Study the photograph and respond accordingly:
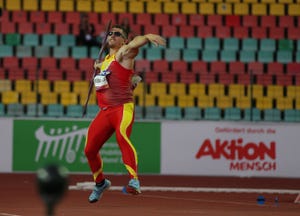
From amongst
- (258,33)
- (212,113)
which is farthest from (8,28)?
(258,33)

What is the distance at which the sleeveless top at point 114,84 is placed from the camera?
1070 cm

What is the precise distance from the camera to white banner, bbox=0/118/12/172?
19656 millimetres

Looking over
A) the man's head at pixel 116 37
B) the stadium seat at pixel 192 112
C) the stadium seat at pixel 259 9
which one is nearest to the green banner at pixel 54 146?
the stadium seat at pixel 192 112

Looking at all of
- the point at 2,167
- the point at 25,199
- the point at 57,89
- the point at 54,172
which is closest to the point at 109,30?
the point at 25,199

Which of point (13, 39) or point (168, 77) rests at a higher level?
point (13, 39)

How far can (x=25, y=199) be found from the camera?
12.8 meters

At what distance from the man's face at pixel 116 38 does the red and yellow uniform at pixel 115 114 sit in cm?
21

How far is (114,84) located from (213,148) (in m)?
9.66

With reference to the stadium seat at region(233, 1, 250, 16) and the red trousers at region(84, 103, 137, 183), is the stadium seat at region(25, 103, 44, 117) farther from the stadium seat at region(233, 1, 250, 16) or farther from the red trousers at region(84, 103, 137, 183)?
the red trousers at region(84, 103, 137, 183)

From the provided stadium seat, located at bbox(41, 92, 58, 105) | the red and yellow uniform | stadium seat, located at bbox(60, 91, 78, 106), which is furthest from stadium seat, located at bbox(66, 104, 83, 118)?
the red and yellow uniform

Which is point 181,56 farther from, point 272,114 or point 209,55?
point 272,114

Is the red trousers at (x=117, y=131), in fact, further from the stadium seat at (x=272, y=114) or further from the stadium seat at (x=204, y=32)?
the stadium seat at (x=204, y=32)

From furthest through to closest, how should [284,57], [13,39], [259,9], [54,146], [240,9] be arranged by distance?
[259,9]
[240,9]
[284,57]
[13,39]
[54,146]

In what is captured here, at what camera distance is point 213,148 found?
2008 centimetres
